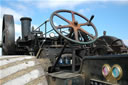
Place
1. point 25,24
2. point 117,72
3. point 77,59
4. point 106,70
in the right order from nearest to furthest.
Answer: point 117,72 → point 106,70 → point 77,59 → point 25,24

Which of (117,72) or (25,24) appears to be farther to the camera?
(25,24)

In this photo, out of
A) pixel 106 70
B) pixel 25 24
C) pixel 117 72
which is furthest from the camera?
pixel 25 24

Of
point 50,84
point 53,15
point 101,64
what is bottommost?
point 50,84

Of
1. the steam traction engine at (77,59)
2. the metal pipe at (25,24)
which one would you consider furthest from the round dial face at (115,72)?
the metal pipe at (25,24)

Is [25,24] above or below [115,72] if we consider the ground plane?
above

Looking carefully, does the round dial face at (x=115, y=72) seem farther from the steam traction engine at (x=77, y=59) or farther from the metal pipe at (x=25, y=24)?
the metal pipe at (x=25, y=24)

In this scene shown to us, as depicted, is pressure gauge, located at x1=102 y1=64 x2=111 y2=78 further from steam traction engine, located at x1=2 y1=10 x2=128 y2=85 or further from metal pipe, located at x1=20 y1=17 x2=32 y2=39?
metal pipe, located at x1=20 y1=17 x2=32 y2=39

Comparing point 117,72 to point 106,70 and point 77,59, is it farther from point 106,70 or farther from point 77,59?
point 77,59

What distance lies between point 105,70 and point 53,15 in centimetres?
140

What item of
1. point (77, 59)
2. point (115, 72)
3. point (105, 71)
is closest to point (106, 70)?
point (105, 71)

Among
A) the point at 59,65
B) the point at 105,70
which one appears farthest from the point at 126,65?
the point at 59,65

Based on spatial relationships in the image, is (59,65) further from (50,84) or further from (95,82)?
(95,82)

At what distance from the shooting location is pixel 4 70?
2.44 meters

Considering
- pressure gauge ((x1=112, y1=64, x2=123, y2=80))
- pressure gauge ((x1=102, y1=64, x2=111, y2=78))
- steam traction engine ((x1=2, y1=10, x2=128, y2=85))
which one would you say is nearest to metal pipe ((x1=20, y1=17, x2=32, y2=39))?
steam traction engine ((x1=2, y1=10, x2=128, y2=85))
